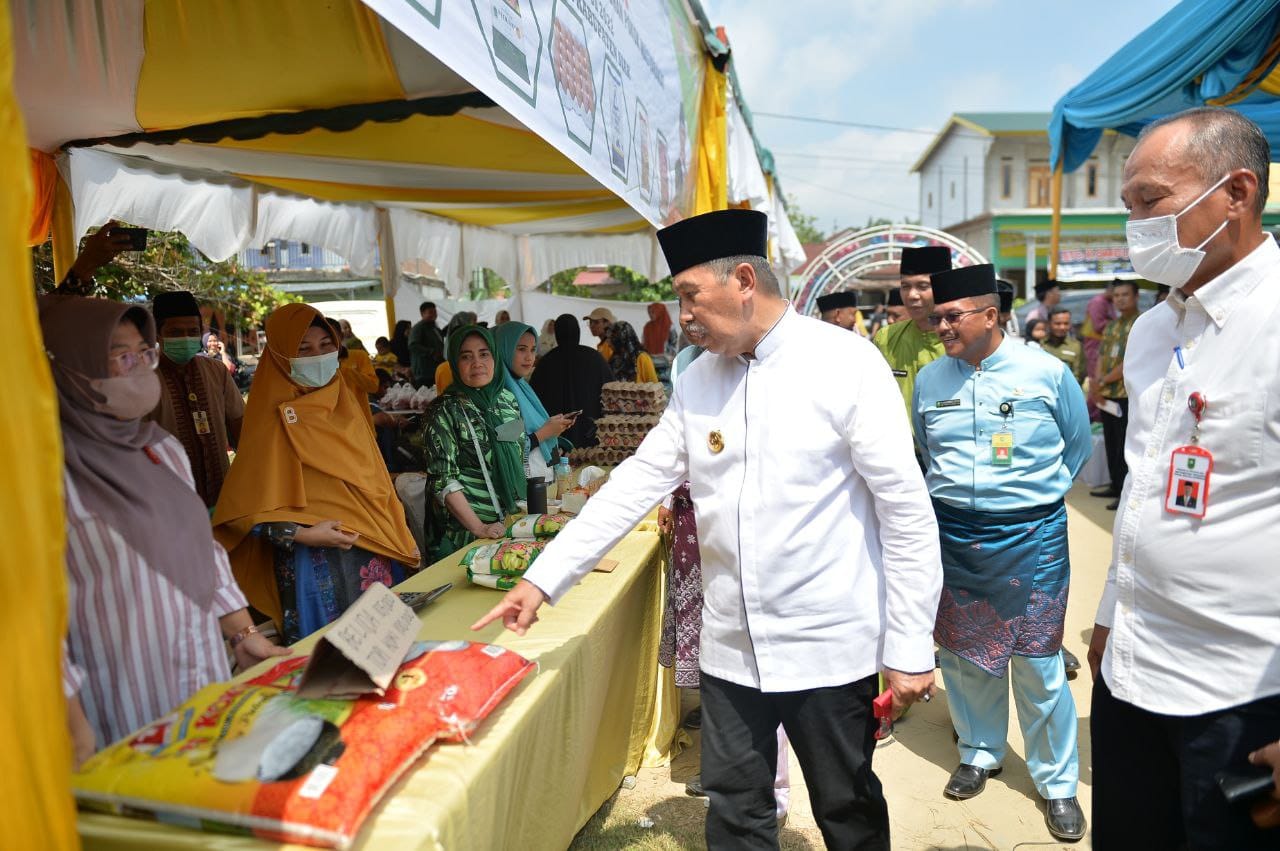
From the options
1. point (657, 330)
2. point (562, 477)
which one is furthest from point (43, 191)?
point (657, 330)

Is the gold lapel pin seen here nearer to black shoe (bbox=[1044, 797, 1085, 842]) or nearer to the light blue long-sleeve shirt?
the light blue long-sleeve shirt

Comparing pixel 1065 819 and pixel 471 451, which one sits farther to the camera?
pixel 471 451

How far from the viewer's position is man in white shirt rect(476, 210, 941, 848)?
1.85m

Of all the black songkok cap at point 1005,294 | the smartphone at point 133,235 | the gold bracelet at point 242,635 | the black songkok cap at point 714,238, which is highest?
the smartphone at point 133,235

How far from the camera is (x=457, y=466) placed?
327 centimetres

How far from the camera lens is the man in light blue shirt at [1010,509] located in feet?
9.24

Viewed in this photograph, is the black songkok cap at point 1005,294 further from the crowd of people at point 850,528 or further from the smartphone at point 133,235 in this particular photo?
the smartphone at point 133,235

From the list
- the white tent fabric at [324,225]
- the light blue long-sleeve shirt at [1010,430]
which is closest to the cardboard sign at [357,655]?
the light blue long-sleeve shirt at [1010,430]

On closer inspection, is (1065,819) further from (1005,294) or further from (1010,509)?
(1005,294)

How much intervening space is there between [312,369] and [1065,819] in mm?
2977

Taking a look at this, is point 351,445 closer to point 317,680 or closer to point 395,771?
point 317,680

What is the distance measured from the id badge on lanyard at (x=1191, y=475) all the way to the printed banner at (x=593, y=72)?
1.49 m

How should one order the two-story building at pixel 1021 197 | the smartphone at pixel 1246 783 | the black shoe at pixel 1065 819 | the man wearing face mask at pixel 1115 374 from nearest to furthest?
the smartphone at pixel 1246 783
the black shoe at pixel 1065 819
the man wearing face mask at pixel 1115 374
the two-story building at pixel 1021 197

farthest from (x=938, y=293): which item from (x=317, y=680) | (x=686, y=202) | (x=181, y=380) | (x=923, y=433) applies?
(x=181, y=380)
